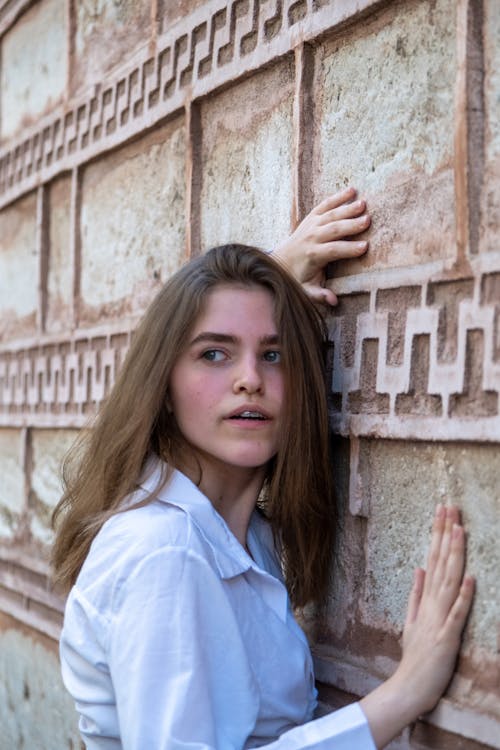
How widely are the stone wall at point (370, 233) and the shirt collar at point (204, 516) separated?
14.0 inches

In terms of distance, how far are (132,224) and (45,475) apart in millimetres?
1286

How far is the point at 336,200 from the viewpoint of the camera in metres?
2.55

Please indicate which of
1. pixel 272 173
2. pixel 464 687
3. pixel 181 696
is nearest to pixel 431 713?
pixel 464 687

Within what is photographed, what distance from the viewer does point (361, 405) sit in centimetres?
244

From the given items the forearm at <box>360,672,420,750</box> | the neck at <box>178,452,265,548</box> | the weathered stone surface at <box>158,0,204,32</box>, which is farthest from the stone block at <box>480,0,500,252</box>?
the weathered stone surface at <box>158,0,204,32</box>

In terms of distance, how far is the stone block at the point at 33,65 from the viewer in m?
4.50

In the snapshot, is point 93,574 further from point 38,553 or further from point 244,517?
point 38,553

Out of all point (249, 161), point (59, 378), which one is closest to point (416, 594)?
point (249, 161)

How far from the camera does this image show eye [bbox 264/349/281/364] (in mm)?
2354

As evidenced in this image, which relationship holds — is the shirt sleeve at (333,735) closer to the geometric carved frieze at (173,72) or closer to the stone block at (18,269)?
the geometric carved frieze at (173,72)

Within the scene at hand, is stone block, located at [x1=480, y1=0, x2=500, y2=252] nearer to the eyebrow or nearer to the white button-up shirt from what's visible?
the eyebrow

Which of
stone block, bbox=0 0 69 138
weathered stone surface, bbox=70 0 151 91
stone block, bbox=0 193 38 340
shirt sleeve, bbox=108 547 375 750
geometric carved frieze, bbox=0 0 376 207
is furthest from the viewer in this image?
stone block, bbox=0 193 38 340

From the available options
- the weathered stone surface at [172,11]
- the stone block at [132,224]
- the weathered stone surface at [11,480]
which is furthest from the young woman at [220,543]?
the weathered stone surface at [11,480]

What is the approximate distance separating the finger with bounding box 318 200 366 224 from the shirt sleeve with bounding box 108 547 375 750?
0.92m
